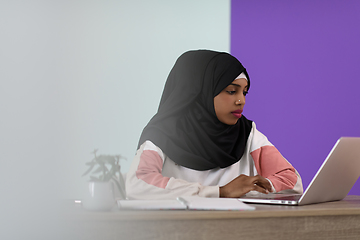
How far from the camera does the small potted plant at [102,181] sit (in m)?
0.74

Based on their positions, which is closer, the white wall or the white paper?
the white paper

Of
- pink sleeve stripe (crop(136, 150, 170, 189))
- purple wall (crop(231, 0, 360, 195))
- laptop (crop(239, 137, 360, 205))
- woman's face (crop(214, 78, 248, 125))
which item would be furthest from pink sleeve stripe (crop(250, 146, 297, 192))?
purple wall (crop(231, 0, 360, 195))

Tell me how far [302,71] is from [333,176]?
2.01 metres

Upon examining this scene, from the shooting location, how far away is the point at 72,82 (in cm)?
161

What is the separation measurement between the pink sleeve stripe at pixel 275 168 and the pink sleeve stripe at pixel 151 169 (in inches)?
15.8

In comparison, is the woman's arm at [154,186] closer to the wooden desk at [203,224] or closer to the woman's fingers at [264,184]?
the woman's fingers at [264,184]

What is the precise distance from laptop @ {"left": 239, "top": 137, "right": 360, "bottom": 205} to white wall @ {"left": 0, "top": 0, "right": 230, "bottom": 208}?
421 mm

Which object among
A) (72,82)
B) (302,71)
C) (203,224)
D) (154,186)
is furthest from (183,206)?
(302,71)

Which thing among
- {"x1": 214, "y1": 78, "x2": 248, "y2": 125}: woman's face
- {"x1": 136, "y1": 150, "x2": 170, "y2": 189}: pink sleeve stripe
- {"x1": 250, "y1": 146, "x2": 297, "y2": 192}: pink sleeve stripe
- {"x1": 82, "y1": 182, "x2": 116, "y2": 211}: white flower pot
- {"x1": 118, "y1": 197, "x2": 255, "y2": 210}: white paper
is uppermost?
{"x1": 214, "y1": 78, "x2": 248, "y2": 125}: woman's face

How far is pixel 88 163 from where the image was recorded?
752 millimetres

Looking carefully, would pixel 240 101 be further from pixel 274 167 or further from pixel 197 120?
pixel 274 167

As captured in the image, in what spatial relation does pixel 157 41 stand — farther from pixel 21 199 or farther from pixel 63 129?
pixel 21 199

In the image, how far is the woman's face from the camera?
1.53m

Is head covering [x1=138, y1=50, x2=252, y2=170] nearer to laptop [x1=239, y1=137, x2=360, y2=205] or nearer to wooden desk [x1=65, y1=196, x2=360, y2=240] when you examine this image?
laptop [x1=239, y1=137, x2=360, y2=205]
